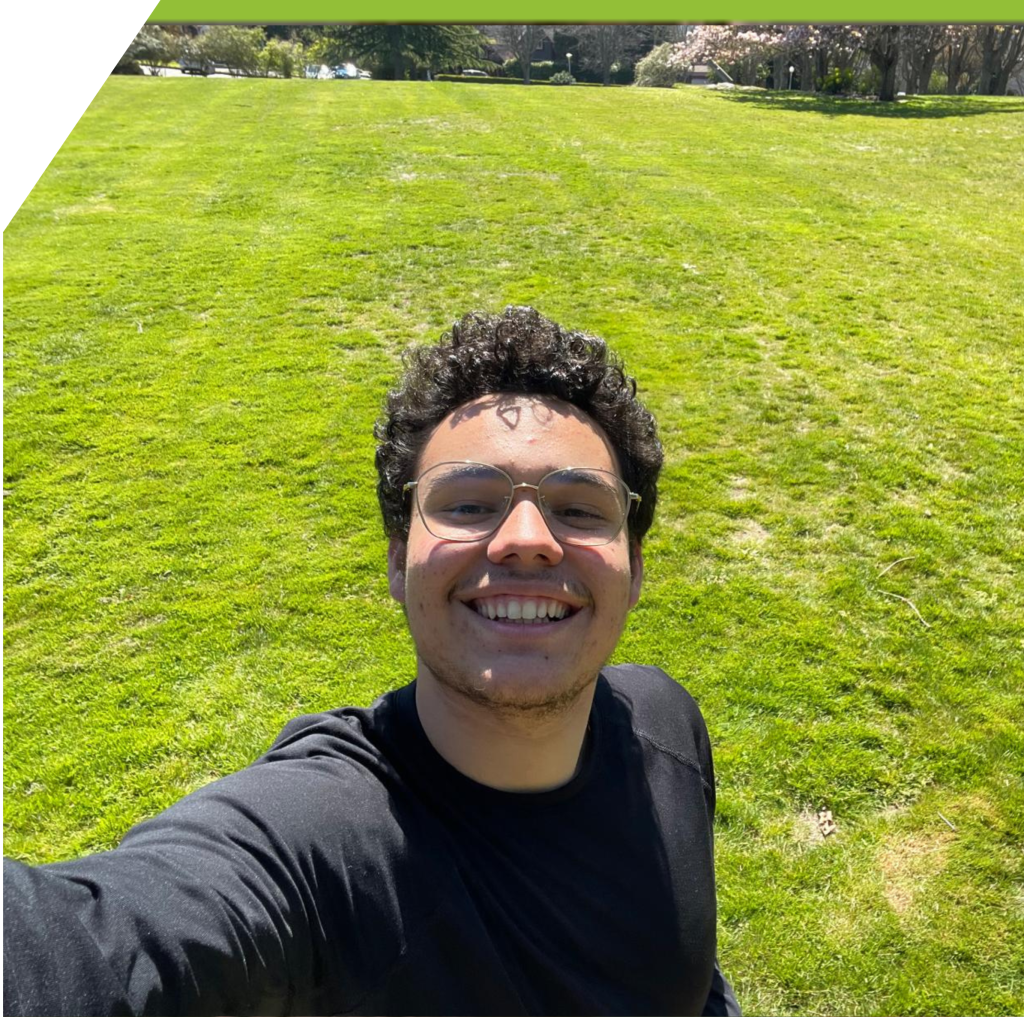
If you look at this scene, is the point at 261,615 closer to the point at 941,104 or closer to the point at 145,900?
the point at 145,900

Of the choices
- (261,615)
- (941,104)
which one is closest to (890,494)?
(261,615)

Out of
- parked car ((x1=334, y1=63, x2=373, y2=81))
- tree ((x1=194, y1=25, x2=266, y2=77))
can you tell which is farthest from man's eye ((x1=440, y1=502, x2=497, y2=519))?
tree ((x1=194, y1=25, x2=266, y2=77))

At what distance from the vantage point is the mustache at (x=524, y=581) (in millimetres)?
1352

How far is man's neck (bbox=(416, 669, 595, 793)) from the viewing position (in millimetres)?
1320

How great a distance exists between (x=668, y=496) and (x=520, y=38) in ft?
17.1

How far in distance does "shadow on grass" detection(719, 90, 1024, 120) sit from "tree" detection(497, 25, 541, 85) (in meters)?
6.21

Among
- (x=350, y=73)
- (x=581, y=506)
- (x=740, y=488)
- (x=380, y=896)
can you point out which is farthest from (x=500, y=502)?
(x=350, y=73)

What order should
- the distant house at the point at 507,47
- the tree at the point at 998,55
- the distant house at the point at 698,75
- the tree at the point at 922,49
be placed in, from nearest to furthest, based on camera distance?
1. the distant house at the point at 507,47
2. the tree at the point at 998,55
3. the tree at the point at 922,49
4. the distant house at the point at 698,75

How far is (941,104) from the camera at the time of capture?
37.6 feet

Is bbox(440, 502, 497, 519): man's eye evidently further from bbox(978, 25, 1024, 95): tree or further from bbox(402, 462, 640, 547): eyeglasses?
bbox(978, 25, 1024, 95): tree

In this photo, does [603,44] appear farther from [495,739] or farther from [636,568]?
[495,739]

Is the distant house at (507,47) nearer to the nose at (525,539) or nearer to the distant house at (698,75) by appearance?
the distant house at (698,75)

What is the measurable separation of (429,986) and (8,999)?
60 cm

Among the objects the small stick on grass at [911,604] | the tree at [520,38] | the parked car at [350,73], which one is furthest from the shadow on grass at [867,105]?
the small stick on grass at [911,604]
